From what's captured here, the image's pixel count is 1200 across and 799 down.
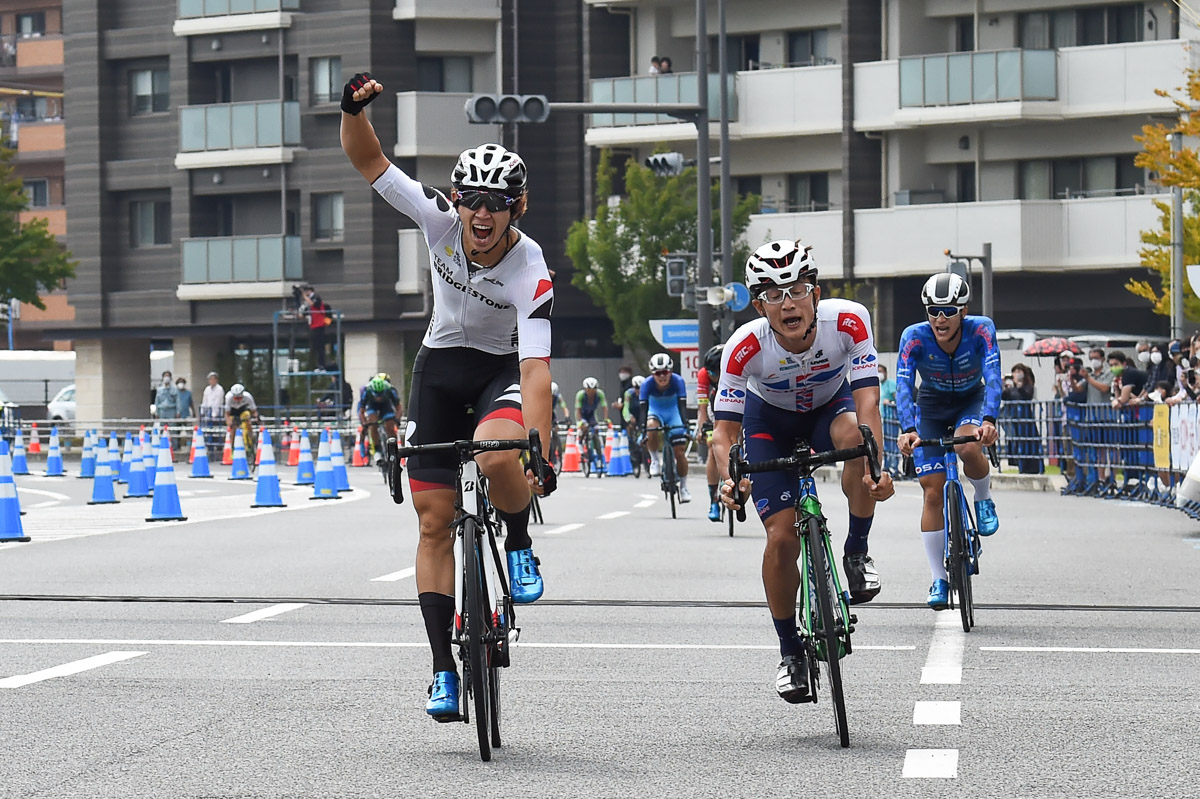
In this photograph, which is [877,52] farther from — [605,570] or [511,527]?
[511,527]

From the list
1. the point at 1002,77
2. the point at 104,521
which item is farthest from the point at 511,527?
the point at 1002,77

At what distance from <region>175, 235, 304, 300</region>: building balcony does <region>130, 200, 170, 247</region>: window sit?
6.36 feet

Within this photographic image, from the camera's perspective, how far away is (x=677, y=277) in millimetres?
35312

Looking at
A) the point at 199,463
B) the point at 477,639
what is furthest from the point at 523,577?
the point at 199,463

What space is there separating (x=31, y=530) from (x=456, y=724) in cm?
1362

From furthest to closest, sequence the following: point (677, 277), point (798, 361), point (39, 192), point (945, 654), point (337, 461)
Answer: point (39, 192) → point (677, 277) → point (337, 461) → point (945, 654) → point (798, 361)

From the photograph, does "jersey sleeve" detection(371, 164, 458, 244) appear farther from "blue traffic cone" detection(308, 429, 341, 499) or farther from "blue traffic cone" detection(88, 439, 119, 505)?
"blue traffic cone" detection(88, 439, 119, 505)

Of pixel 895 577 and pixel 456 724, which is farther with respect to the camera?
pixel 895 577

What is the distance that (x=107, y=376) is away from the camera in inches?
2394

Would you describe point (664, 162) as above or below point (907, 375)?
above

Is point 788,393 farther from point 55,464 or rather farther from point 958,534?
→ point 55,464

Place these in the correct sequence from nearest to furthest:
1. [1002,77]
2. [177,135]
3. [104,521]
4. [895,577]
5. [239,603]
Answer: [239,603], [895,577], [104,521], [1002,77], [177,135]

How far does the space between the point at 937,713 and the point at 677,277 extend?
27.5 m

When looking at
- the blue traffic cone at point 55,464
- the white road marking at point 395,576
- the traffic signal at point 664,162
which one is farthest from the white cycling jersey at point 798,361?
the blue traffic cone at point 55,464
